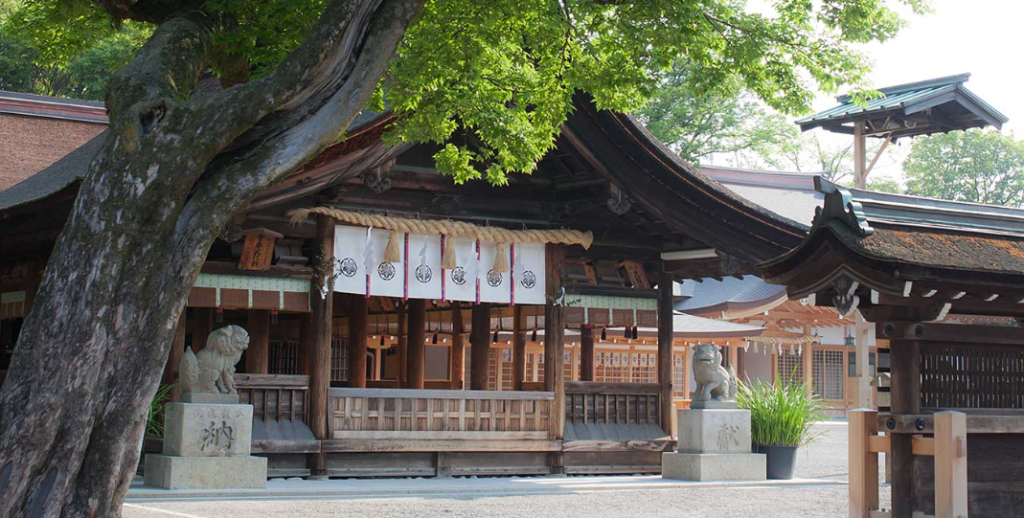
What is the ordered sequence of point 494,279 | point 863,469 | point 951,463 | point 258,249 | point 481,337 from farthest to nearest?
point 481,337, point 494,279, point 258,249, point 863,469, point 951,463

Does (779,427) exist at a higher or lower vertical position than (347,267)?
lower

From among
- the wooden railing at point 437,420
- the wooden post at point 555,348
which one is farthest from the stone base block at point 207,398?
the wooden post at point 555,348

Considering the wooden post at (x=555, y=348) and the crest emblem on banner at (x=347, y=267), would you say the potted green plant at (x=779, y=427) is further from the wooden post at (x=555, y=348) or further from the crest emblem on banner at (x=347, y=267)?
the crest emblem on banner at (x=347, y=267)

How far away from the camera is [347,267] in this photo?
1339 cm

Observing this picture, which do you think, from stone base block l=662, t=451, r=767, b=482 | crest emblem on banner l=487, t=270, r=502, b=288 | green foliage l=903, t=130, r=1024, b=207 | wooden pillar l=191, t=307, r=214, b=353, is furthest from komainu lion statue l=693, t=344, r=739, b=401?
green foliage l=903, t=130, r=1024, b=207

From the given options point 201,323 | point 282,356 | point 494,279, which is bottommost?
point 282,356

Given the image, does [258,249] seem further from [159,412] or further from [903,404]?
[903,404]

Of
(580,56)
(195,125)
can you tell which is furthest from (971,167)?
(195,125)

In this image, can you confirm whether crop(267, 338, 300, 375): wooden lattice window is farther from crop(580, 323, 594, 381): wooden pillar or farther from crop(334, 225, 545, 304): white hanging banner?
crop(334, 225, 545, 304): white hanging banner

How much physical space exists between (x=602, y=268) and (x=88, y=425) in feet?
33.7

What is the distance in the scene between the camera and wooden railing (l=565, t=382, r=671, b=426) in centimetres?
1507

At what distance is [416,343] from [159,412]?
5529mm

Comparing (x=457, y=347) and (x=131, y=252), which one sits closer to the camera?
(x=131, y=252)

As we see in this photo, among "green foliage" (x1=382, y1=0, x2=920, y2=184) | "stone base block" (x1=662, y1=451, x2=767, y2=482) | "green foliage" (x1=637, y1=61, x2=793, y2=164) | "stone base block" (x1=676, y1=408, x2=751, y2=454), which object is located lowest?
"stone base block" (x1=662, y1=451, x2=767, y2=482)
